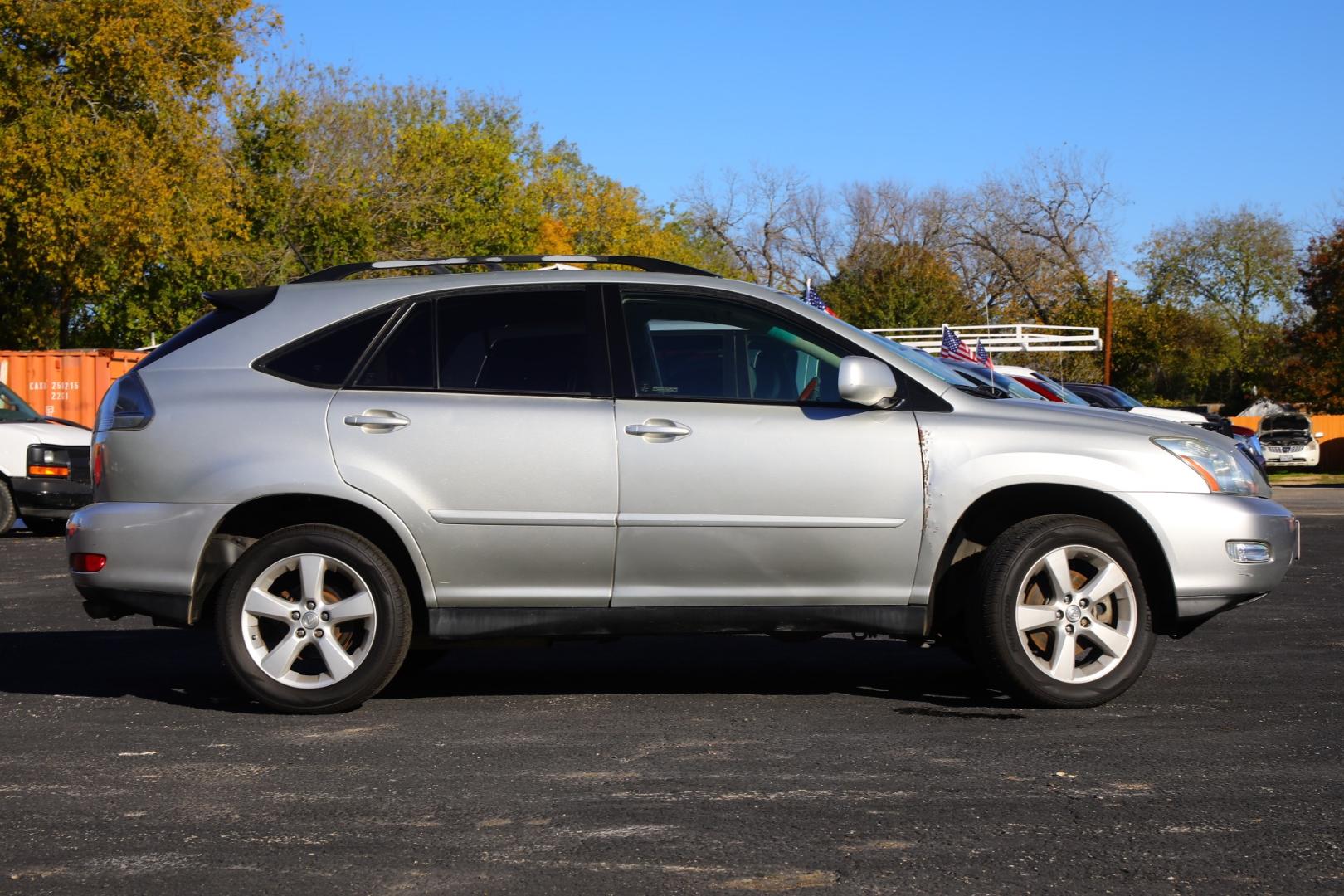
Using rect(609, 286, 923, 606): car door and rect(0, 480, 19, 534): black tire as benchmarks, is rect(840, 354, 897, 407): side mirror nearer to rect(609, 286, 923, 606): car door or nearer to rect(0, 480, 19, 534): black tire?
rect(609, 286, 923, 606): car door

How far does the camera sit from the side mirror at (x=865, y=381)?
227 inches

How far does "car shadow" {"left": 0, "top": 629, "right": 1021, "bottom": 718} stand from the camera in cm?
645

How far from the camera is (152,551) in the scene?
5914 millimetres

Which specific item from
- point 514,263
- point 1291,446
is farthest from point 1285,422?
point 514,263

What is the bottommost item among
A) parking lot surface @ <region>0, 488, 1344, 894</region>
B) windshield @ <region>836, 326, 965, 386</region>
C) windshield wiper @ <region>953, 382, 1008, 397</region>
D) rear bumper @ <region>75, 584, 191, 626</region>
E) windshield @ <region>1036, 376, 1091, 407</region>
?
parking lot surface @ <region>0, 488, 1344, 894</region>

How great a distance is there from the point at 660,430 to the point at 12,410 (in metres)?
13.0

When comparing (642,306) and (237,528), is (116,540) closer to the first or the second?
(237,528)

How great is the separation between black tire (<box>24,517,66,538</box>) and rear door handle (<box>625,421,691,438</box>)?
12835 mm

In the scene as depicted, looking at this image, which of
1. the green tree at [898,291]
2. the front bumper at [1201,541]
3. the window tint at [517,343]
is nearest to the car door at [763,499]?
the window tint at [517,343]

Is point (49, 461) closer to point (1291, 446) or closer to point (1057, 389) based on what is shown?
point (1057, 389)

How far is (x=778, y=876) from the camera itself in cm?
376

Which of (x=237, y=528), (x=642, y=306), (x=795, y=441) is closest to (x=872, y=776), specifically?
(x=795, y=441)

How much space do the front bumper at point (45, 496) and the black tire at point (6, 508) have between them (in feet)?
0.16

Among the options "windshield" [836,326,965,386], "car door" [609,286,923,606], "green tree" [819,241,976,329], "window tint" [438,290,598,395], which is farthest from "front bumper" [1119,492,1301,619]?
"green tree" [819,241,976,329]
